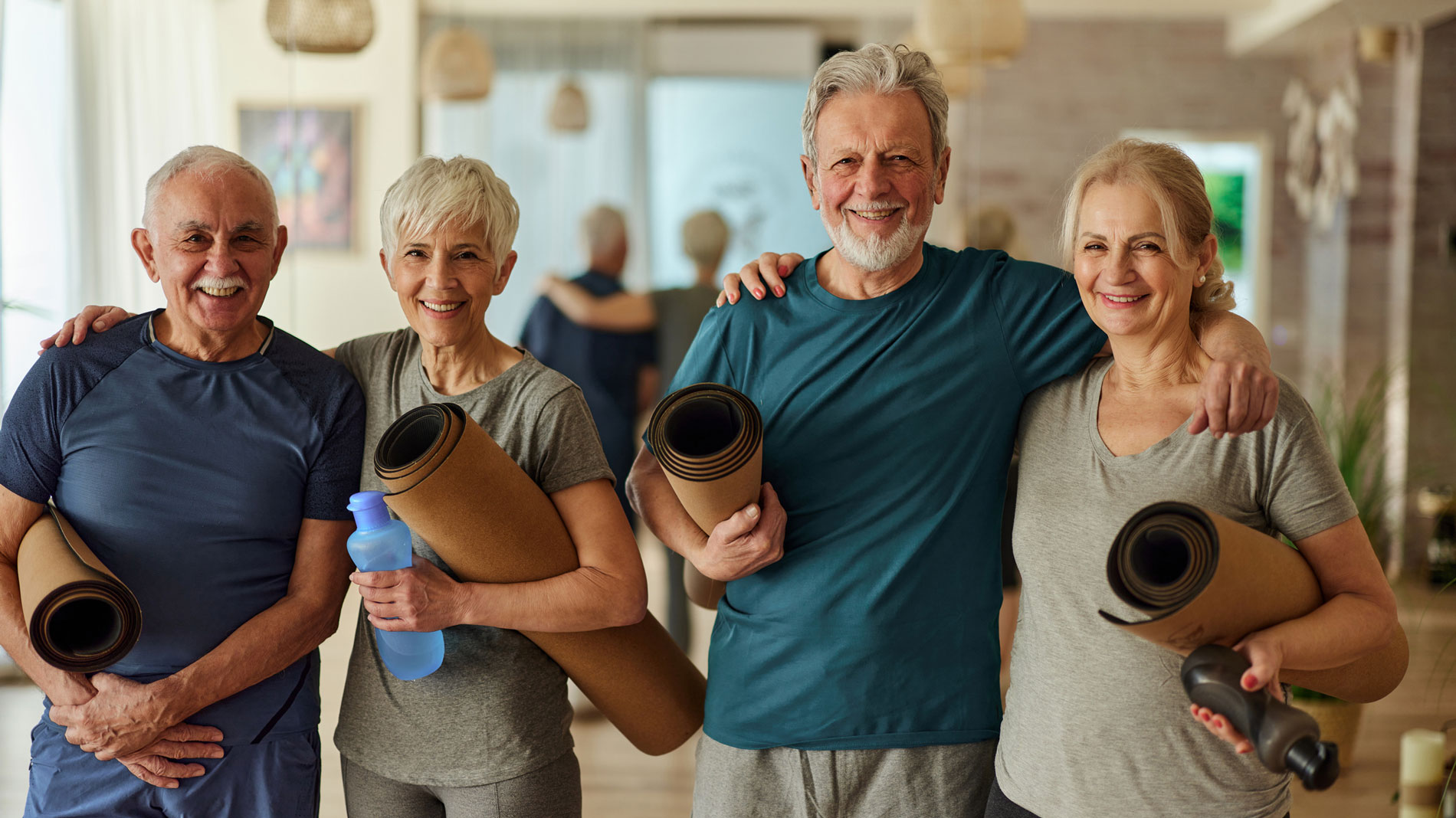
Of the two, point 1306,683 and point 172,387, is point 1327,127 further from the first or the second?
point 172,387

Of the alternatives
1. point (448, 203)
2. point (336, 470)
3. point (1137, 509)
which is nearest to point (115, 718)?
point (336, 470)

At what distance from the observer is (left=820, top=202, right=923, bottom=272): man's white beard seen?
54.4 inches

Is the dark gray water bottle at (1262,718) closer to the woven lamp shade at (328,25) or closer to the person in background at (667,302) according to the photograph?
the person in background at (667,302)

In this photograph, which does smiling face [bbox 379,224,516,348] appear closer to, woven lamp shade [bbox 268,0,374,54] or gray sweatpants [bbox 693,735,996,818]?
gray sweatpants [bbox 693,735,996,818]

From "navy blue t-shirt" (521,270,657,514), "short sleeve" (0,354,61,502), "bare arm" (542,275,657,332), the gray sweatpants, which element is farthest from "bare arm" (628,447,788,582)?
"bare arm" (542,275,657,332)

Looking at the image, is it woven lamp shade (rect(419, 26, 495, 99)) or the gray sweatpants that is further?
woven lamp shade (rect(419, 26, 495, 99))

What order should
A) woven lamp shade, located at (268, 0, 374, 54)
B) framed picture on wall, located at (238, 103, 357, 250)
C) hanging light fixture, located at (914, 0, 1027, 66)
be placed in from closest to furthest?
hanging light fixture, located at (914, 0, 1027, 66), woven lamp shade, located at (268, 0, 374, 54), framed picture on wall, located at (238, 103, 357, 250)

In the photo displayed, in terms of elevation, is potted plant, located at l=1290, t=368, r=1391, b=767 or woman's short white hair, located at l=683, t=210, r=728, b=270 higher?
woman's short white hair, located at l=683, t=210, r=728, b=270

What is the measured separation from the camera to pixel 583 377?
4.22 m

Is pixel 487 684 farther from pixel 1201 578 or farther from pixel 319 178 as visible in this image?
pixel 319 178

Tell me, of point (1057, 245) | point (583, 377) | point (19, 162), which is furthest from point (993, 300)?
point (19, 162)

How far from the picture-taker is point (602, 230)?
13.7 feet

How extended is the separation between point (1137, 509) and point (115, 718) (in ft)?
3.80

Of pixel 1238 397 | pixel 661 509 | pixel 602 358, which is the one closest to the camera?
pixel 1238 397
